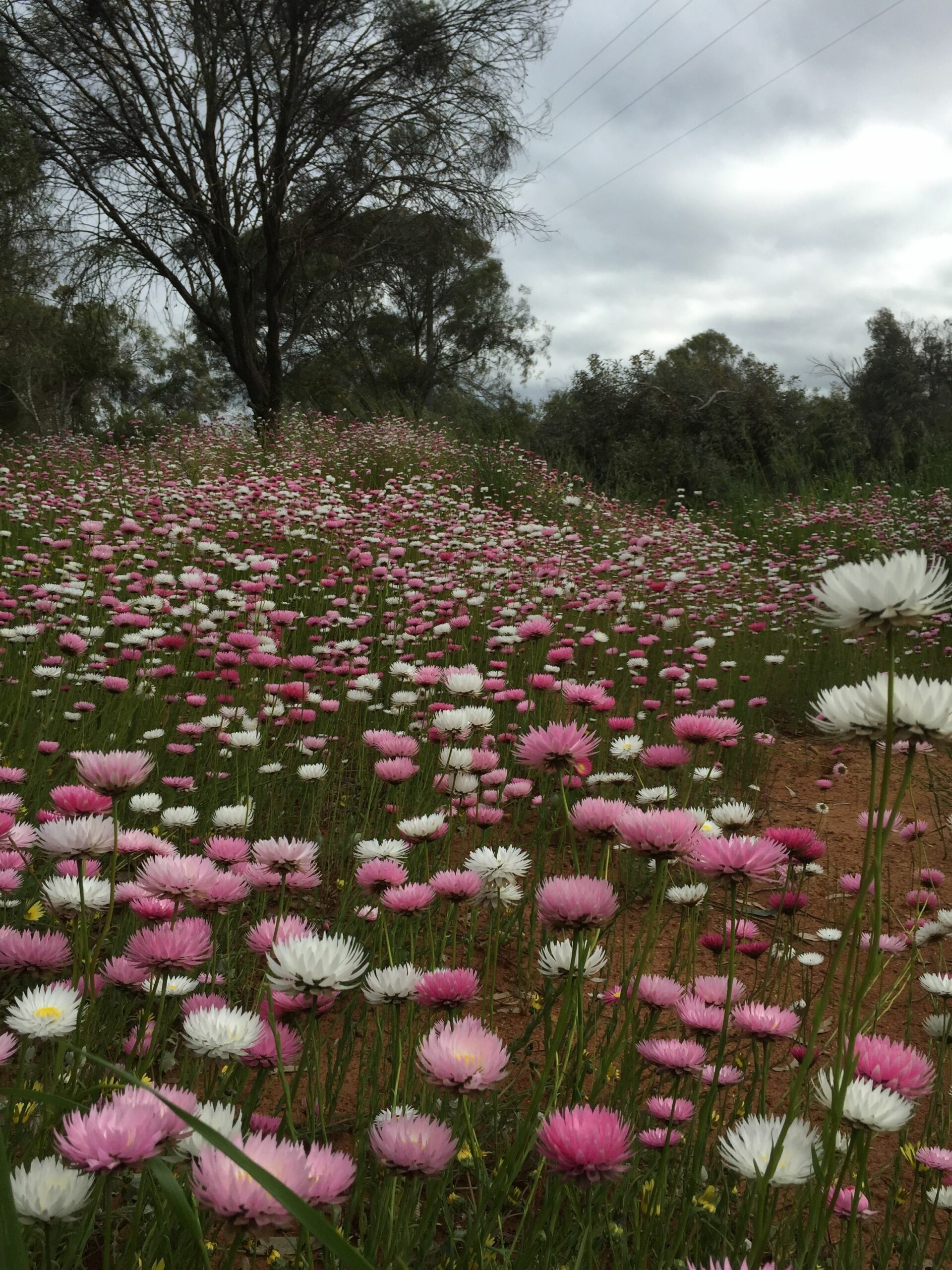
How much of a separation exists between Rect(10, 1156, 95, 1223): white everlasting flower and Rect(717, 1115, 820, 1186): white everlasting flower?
681 mm

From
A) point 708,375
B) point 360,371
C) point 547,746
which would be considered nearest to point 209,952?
point 547,746

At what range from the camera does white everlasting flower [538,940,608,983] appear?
1.04 meters

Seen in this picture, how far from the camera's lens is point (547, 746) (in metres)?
1.32

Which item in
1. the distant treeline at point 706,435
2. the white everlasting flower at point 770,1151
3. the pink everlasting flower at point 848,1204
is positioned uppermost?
the distant treeline at point 706,435

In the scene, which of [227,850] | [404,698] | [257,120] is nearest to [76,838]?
[227,850]

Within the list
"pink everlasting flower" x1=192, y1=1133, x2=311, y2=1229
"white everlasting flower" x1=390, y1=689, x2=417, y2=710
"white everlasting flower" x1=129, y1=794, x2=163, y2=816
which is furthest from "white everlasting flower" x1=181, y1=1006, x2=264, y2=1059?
"white everlasting flower" x1=390, y1=689, x2=417, y2=710

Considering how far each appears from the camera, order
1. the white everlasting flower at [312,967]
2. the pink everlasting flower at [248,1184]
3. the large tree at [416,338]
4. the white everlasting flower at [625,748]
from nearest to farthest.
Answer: the pink everlasting flower at [248,1184]
the white everlasting flower at [312,967]
the white everlasting flower at [625,748]
the large tree at [416,338]

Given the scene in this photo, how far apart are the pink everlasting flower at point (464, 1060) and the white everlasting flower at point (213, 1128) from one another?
197mm

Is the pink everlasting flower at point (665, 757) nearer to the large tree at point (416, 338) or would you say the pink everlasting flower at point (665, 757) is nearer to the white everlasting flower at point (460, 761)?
the white everlasting flower at point (460, 761)

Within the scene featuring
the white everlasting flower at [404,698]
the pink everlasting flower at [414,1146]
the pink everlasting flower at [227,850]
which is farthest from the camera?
the white everlasting flower at [404,698]

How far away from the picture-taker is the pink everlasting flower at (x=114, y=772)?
Answer: 1.19 metres

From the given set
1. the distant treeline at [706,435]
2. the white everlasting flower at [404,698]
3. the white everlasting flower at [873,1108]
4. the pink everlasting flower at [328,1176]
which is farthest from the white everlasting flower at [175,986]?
the distant treeline at [706,435]

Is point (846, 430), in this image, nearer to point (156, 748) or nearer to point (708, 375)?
point (708, 375)

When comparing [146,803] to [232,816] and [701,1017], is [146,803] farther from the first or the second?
[701,1017]
